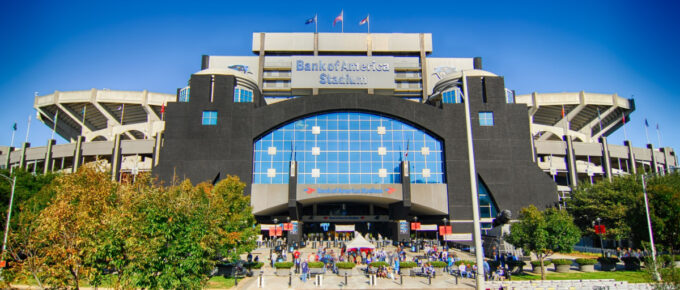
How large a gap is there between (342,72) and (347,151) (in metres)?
22.2

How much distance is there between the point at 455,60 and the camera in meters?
94.0

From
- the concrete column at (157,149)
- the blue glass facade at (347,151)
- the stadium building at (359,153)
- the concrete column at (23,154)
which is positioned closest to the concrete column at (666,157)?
the stadium building at (359,153)

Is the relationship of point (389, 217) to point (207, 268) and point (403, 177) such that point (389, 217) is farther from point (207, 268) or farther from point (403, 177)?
point (207, 268)

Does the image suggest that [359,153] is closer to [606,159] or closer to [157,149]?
[157,149]

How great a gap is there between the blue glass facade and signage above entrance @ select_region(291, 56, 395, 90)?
15.5 m

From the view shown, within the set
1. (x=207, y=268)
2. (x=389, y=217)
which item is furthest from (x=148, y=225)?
(x=389, y=217)

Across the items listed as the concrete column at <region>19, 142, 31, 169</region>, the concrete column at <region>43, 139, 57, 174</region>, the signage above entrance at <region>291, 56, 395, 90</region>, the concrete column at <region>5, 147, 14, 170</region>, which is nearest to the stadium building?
the concrete column at <region>43, 139, 57, 174</region>

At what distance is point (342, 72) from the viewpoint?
78.2m

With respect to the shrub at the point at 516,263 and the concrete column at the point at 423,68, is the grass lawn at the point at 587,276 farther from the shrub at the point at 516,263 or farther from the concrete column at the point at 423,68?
the concrete column at the point at 423,68

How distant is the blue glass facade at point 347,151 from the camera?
60.0 m

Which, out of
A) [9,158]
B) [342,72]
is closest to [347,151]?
[342,72]

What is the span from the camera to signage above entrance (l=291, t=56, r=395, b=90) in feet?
251

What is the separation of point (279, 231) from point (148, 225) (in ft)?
94.1

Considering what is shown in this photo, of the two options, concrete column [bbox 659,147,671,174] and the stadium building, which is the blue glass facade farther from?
concrete column [bbox 659,147,671,174]
